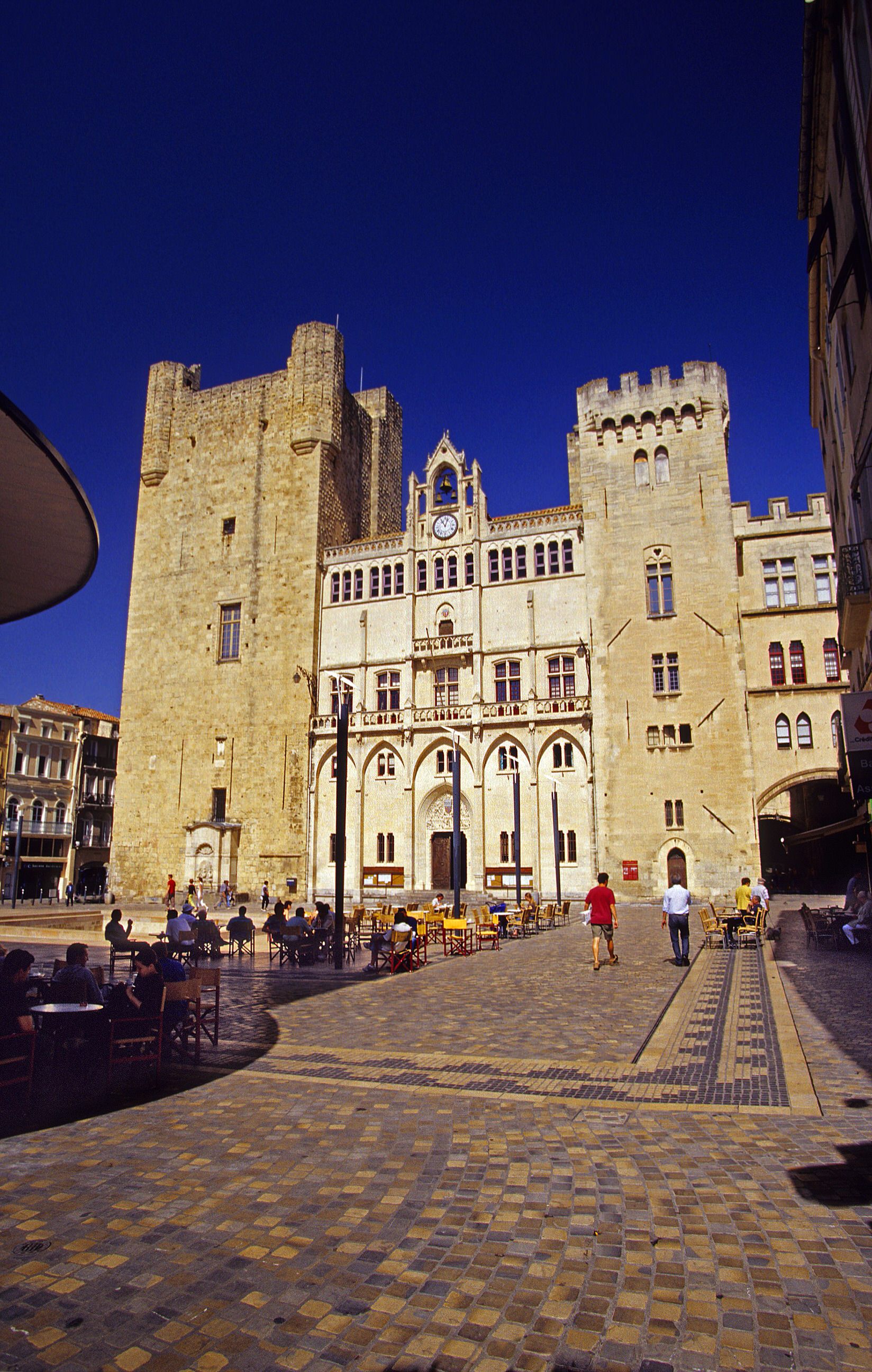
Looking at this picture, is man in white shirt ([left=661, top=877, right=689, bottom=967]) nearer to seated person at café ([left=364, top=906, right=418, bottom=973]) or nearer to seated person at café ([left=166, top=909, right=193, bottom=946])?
seated person at café ([left=364, top=906, right=418, bottom=973])

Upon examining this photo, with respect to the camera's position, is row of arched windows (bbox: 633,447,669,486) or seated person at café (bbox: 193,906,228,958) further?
row of arched windows (bbox: 633,447,669,486)

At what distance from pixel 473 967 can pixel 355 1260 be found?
38.3 ft

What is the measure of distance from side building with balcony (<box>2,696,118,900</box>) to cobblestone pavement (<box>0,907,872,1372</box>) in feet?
166

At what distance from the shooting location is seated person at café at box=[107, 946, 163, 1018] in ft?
23.4

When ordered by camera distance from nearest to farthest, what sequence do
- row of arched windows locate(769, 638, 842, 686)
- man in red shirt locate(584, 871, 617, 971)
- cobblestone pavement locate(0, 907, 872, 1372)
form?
cobblestone pavement locate(0, 907, 872, 1372), man in red shirt locate(584, 871, 617, 971), row of arched windows locate(769, 638, 842, 686)

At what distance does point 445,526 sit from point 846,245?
27.8 metres

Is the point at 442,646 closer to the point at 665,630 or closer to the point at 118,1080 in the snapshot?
the point at 665,630

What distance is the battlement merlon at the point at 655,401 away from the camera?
3694 centimetres

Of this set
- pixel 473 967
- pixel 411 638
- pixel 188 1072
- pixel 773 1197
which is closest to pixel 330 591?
pixel 411 638

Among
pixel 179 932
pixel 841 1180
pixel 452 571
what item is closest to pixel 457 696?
pixel 452 571

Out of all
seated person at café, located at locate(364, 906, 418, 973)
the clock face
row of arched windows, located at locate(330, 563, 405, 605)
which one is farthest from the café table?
the clock face

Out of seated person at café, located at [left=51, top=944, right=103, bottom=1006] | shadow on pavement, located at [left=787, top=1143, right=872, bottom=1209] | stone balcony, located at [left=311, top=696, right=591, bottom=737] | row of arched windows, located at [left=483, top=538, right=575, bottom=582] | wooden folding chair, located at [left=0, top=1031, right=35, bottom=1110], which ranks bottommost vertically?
shadow on pavement, located at [left=787, top=1143, right=872, bottom=1209]

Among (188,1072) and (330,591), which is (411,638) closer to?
(330,591)

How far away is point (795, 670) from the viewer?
34625 millimetres
